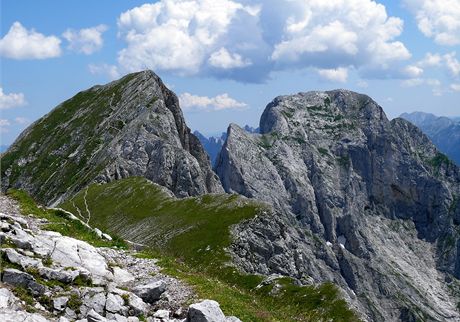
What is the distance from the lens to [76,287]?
21.4 meters

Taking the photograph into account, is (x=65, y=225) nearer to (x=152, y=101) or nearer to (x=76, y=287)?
(x=76, y=287)

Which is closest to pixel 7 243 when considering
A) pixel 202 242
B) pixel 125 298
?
pixel 125 298

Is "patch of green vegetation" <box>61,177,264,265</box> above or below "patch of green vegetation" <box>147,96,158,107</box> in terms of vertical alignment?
below

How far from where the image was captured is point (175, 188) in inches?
4668

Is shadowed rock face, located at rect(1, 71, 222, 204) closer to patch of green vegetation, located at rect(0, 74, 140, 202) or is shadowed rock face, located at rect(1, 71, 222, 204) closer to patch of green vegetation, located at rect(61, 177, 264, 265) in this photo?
patch of green vegetation, located at rect(0, 74, 140, 202)

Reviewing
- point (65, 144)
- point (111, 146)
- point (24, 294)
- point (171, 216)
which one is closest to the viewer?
point (24, 294)

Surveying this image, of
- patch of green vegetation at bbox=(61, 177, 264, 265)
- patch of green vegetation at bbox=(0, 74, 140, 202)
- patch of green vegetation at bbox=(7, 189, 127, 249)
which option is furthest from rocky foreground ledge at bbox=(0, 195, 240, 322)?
patch of green vegetation at bbox=(0, 74, 140, 202)

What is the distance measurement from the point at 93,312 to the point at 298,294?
2646 cm

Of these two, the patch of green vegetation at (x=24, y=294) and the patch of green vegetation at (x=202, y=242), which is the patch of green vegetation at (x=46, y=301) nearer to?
the patch of green vegetation at (x=24, y=294)

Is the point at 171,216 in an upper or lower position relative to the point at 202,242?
upper

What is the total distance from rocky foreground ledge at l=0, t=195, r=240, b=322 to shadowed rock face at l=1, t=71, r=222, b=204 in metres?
85.3

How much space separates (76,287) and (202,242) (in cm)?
4367

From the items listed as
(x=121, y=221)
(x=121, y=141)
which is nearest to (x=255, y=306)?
(x=121, y=221)

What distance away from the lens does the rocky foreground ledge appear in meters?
19.3
